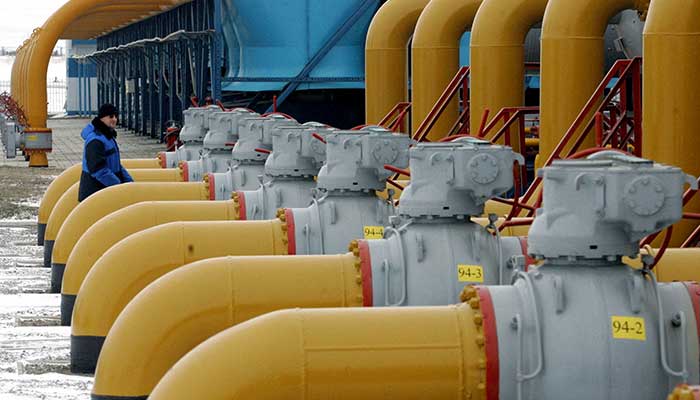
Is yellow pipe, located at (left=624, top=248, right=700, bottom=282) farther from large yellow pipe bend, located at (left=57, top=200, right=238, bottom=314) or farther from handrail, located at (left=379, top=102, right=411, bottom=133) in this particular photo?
handrail, located at (left=379, top=102, right=411, bottom=133)

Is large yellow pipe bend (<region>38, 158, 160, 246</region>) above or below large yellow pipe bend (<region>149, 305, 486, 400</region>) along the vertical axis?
above

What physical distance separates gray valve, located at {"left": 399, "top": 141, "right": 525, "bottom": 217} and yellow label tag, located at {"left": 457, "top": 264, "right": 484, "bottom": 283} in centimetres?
28

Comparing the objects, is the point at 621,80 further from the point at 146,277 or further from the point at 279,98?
the point at 279,98

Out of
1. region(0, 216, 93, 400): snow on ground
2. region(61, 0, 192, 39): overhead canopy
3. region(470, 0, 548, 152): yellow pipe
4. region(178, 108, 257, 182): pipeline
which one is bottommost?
region(0, 216, 93, 400): snow on ground

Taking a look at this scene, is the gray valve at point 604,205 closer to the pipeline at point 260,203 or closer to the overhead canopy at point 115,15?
the pipeline at point 260,203

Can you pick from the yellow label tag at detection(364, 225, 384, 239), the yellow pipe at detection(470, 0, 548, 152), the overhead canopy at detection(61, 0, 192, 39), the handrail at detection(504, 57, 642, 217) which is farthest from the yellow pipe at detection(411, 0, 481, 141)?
the overhead canopy at detection(61, 0, 192, 39)

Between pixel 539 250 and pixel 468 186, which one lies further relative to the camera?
pixel 468 186

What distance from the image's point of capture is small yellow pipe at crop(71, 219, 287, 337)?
9234 millimetres

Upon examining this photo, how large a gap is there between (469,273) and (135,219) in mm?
4033

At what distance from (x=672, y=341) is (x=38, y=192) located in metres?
19.5

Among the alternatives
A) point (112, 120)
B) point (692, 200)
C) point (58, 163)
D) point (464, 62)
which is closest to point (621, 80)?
point (692, 200)

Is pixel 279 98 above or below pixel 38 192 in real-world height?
above

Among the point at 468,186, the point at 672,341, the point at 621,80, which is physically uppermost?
the point at 621,80

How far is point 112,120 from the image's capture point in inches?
551
